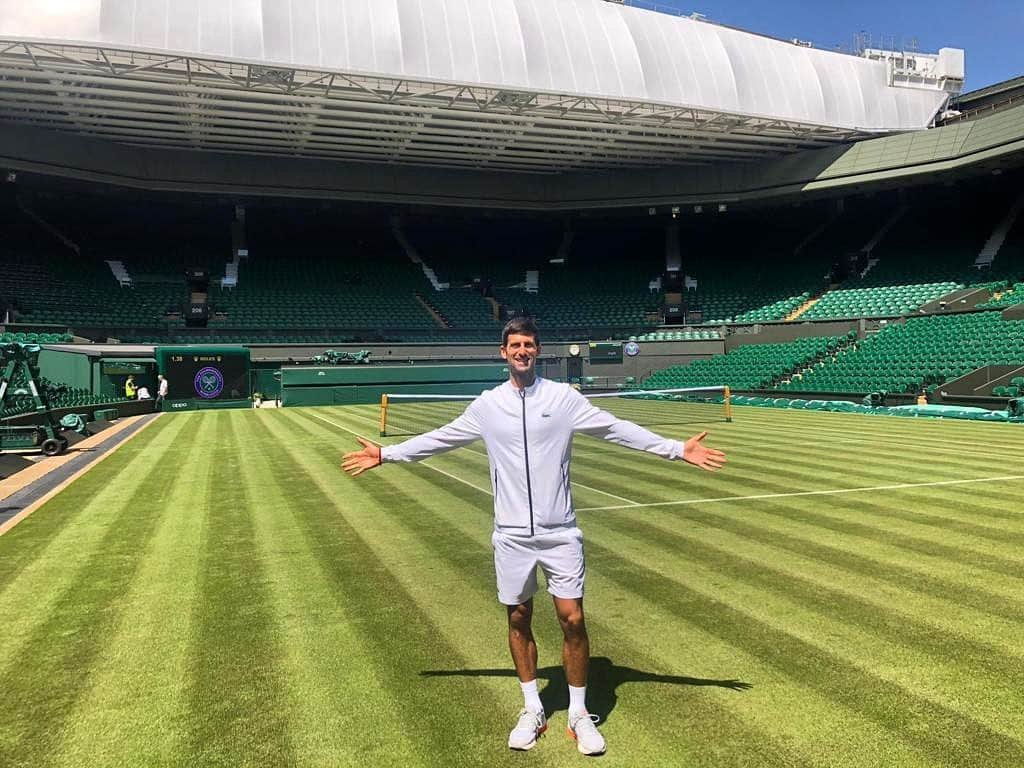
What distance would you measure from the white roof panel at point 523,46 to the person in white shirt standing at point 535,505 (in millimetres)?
33123

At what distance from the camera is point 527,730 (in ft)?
13.8

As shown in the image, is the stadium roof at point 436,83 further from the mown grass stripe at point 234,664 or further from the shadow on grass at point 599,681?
the shadow on grass at point 599,681

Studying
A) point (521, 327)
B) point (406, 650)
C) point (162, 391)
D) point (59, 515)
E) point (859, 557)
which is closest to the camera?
point (521, 327)

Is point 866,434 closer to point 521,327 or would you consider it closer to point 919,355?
point 919,355

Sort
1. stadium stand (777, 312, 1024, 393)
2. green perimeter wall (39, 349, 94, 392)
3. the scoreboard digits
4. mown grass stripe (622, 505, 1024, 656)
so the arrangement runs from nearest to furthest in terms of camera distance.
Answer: mown grass stripe (622, 505, 1024, 656), green perimeter wall (39, 349, 94, 392), stadium stand (777, 312, 1024, 393), the scoreboard digits

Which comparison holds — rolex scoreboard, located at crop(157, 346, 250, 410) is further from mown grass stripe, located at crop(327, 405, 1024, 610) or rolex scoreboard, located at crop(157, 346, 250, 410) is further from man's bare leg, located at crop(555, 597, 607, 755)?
man's bare leg, located at crop(555, 597, 607, 755)

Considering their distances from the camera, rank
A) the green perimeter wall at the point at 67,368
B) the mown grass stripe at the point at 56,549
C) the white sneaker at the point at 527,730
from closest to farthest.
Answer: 1. the white sneaker at the point at 527,730
2. the mown grass stripe at the point at 56,549
3. the green perimeter wall at the point at 67,368

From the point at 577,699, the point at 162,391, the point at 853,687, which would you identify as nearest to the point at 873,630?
the point at 853,687

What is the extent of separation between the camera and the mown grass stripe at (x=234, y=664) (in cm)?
420

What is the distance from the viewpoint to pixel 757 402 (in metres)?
34.5

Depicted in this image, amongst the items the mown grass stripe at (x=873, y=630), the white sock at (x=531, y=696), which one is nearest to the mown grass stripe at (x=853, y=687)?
the mown grass stripe at (x=873, y=630)

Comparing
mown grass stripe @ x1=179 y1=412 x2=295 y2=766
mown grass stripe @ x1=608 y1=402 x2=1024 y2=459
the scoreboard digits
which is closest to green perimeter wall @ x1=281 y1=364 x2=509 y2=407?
the scoreboard digits

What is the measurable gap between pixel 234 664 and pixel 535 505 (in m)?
2.81

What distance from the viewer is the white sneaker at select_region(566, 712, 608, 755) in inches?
160
